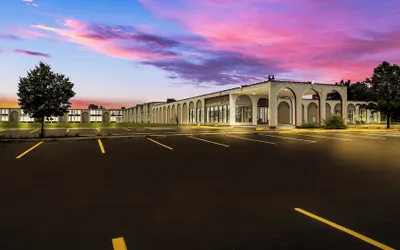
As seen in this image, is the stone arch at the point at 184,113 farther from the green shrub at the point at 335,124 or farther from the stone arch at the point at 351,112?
the stone arch at the point at 351,112

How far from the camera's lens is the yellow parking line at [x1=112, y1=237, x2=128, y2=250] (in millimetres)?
3321

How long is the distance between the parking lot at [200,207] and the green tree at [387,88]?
99.1 ft

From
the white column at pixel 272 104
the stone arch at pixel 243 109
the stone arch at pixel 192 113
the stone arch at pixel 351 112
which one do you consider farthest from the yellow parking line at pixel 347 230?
the stone arch at pixel 351 112

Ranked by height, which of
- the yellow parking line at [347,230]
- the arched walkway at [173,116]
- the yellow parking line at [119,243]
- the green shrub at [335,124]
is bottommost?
the yellow parking line at [347,230]

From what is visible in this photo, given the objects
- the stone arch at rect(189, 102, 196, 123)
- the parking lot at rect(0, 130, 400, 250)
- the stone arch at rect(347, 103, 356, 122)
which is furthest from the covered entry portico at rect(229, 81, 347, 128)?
the parking lot at rect(0, 130, 400, 250)

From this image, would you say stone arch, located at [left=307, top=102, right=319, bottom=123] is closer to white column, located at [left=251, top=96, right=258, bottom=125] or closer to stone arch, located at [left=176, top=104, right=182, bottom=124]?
white column, located at [left=251, top=96, right=258, bottom=125]

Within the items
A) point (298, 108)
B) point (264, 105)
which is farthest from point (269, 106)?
point (264, 105)

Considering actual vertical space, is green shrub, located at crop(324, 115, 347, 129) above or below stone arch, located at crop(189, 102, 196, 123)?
below

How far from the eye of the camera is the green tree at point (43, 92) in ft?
66.9

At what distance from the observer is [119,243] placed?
3.43 metres

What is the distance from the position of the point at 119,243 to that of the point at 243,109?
46.5m

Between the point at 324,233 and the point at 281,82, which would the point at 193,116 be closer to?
the point at 281,82

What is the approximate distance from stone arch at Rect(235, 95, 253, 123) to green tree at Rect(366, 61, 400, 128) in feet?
61.1

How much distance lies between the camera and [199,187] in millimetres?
6254
